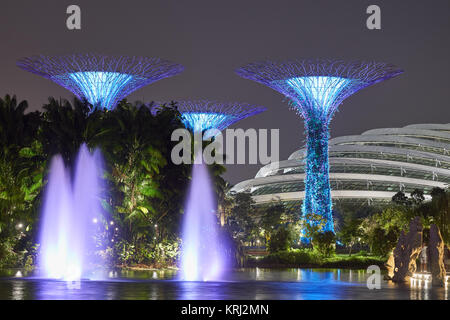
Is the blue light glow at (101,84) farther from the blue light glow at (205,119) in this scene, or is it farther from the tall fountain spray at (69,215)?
the tall fountain spray at (69,215)

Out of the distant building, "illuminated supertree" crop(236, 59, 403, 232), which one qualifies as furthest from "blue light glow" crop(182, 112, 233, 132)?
the distant building

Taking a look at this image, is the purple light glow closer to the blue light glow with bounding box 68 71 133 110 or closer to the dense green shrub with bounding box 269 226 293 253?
the blue light glow with bounding box 68 71 133 110

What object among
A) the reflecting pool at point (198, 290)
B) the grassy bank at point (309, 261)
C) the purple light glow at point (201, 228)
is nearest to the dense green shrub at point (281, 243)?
the grassy bank at point (309, 261)

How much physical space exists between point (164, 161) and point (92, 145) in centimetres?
539

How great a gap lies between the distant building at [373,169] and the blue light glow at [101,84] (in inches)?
2098

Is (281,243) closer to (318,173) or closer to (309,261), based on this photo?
(309,261)

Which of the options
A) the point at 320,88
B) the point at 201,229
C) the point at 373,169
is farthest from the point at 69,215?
the point at 373,169

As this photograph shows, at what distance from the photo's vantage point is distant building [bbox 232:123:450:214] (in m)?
93.9

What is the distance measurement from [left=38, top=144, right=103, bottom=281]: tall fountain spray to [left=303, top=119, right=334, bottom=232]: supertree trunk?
2436cm

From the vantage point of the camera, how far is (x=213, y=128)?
163 feet

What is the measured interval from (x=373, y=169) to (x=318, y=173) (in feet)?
145
